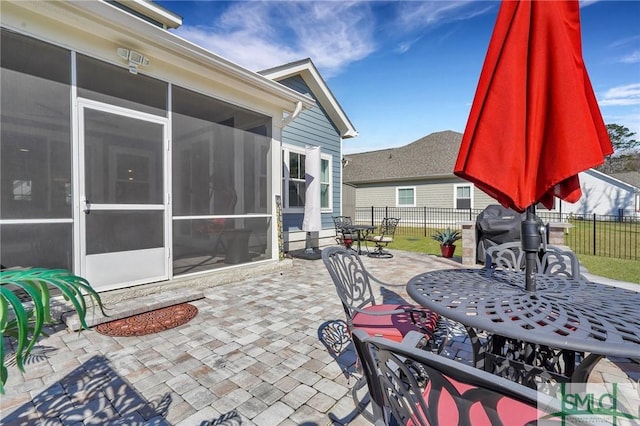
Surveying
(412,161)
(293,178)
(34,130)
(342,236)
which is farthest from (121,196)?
(412,161)

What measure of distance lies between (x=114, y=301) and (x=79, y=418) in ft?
7.00

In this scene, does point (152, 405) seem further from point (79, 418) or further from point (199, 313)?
point (199, 313)

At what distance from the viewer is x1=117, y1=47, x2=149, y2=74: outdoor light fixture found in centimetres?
371

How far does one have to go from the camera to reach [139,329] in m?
3.11

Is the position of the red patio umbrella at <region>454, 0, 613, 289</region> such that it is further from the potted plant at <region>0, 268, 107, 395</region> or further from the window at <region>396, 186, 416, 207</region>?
the window at <region>396, 186, 416, 207</region>

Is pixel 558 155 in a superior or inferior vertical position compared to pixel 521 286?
superior

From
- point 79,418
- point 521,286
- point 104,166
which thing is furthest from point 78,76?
point 521,286

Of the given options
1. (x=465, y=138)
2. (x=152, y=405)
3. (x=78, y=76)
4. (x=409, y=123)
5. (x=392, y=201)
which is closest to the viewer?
(x=465, y=138)

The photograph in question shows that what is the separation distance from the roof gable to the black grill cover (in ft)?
17.1

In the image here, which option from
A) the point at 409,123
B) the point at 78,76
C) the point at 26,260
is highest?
the point at 409,123

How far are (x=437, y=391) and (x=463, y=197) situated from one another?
1768 cm

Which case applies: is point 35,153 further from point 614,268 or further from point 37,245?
point 614,268

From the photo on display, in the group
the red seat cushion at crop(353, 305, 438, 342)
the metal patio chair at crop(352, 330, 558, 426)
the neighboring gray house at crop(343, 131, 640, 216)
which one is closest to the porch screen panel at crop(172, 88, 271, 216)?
the red seat cushion at crop(353, 305, 438, 342)

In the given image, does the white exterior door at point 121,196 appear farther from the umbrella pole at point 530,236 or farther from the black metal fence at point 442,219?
the black metal fence at point 442,219
